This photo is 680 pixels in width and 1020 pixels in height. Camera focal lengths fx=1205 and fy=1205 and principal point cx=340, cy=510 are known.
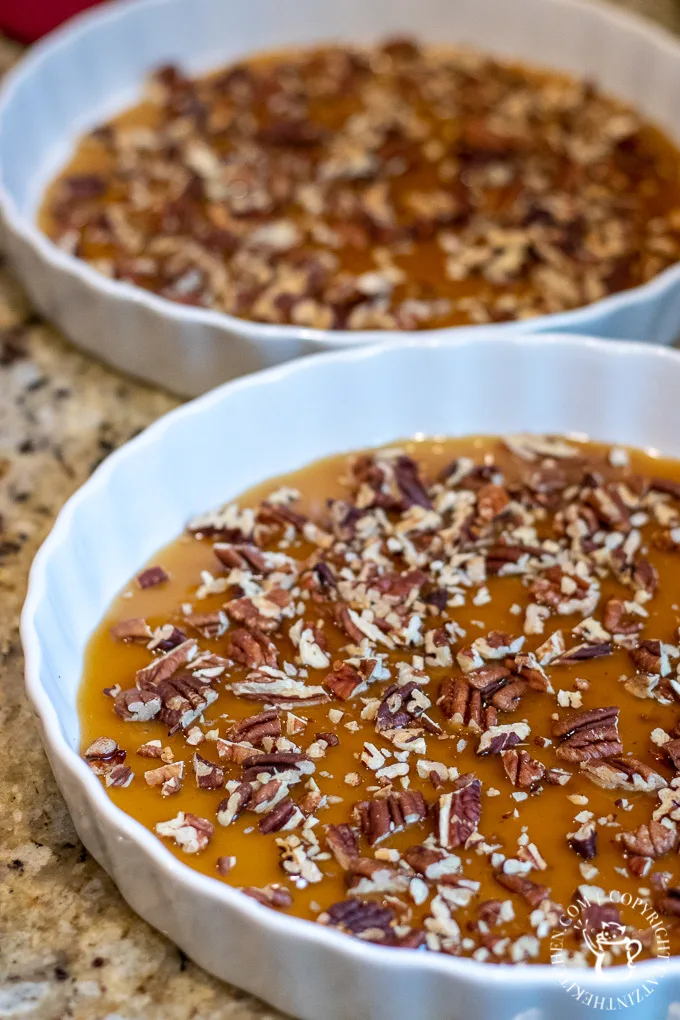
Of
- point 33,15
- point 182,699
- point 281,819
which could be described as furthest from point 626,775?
point 33,15

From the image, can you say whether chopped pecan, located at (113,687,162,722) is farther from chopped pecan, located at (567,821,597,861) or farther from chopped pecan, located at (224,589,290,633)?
chopped pecan, located at (567,821,597,861)

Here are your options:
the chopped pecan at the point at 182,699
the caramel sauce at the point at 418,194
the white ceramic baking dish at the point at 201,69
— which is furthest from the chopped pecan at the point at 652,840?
the caramel sauce at the point at 418,194

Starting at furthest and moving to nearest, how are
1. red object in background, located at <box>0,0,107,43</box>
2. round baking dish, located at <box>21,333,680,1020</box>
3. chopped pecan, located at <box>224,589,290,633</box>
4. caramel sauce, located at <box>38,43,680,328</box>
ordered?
red object in background, located at <box>0,0,107,43</box> < caramel sauce, located at <box>38,43,680,328</box> < chopped pecan, located at <box>224,589,290,633</box> < round baking dish, located at <box>21,333,680,1020</box>

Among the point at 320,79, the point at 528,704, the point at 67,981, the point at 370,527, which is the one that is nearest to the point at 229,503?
the point at 370,527

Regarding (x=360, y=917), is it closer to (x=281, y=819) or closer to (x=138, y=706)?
(x=281, y=819)

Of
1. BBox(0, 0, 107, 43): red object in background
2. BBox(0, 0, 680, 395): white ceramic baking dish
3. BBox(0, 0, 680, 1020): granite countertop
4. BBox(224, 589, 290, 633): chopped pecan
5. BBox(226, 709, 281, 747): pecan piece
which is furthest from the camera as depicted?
BBox(0, 0, 107, 43): red object in background

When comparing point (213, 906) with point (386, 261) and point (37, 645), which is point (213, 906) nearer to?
point (37, 645)

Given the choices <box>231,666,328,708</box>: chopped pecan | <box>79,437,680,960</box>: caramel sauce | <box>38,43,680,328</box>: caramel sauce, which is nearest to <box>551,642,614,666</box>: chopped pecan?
<box>79,437,680,960</box>: caramel sauce
